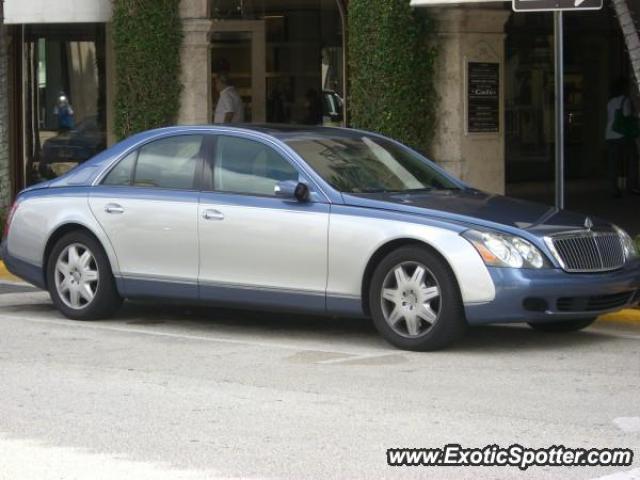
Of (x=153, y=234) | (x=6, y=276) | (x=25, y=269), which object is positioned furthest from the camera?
(x=6, y=276)

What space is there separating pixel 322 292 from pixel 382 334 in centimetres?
54

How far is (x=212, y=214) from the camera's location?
11133 mm

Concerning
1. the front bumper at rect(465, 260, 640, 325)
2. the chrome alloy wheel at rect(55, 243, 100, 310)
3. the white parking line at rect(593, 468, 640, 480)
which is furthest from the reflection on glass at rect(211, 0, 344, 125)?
the white parking line at rect(593, 468, 640, 480)

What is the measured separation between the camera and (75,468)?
23.0ft

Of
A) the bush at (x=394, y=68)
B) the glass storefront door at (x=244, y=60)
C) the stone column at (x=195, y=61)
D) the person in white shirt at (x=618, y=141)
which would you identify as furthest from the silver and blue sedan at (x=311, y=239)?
the person in white shirt at (x=618, y=141)

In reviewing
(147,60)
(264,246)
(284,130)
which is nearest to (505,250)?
(264,246)

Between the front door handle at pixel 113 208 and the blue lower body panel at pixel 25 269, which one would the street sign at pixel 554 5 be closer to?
the front door handle at pixel 113 208

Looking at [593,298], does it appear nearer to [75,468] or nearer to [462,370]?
[462,370]

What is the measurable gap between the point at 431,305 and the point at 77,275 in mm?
3076

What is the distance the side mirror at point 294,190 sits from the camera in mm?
10688

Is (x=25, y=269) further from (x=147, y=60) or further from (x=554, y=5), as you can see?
(x=147, y=60)

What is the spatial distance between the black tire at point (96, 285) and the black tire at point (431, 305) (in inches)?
91.4

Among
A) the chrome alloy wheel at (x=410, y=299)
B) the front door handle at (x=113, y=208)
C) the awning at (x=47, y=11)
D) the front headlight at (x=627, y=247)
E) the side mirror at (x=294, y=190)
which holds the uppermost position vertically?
the awning at (x=47, y=11)

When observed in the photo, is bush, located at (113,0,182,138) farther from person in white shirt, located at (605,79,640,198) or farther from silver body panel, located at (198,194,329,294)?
silver body panel, located at (198,194,329,294)
